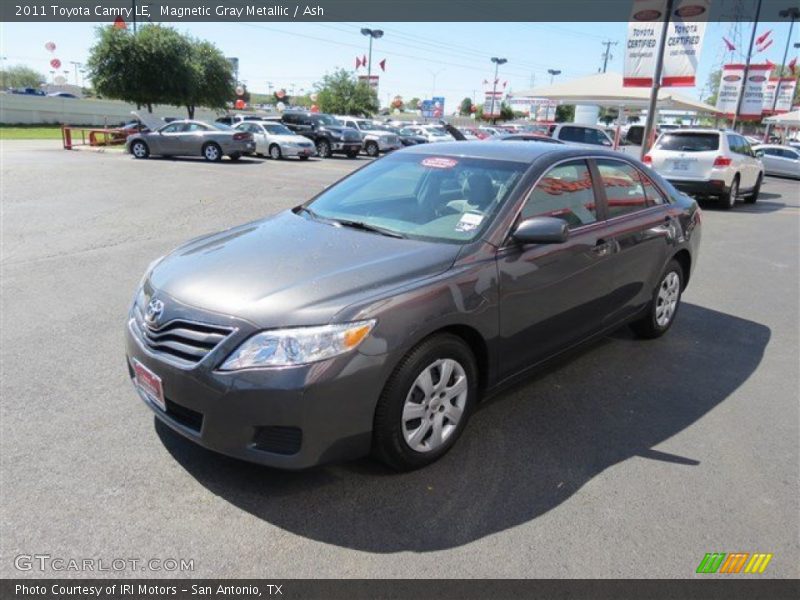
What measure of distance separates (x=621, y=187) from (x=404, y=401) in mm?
2738

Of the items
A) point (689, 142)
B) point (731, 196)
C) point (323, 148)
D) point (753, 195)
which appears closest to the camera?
point (689, 142)

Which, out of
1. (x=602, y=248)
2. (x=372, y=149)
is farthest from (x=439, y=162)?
(x=372, y=149)

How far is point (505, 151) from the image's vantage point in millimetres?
4176

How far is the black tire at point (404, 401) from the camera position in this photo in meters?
2.87

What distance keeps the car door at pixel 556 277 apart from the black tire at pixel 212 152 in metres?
19.6

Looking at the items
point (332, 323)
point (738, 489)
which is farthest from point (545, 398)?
point (332, 323)

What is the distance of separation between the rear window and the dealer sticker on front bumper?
14.2m

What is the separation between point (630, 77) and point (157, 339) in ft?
56.7

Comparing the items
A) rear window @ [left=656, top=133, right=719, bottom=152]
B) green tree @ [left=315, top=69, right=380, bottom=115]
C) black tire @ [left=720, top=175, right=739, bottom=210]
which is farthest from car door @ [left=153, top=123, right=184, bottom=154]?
green tree @ [left=315, top=69, right=380, bottom=115]

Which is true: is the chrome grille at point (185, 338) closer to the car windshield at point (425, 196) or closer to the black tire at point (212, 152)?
the car windshield at point (425, 196)

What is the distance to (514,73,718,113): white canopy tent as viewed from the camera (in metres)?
20.8

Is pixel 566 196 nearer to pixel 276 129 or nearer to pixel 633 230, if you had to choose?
pixel 633 230

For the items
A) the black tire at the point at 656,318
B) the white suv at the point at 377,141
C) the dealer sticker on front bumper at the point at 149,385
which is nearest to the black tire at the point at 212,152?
the white suv at the point at 377,141

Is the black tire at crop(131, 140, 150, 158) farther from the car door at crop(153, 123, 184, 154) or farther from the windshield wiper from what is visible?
the windshield wiper
